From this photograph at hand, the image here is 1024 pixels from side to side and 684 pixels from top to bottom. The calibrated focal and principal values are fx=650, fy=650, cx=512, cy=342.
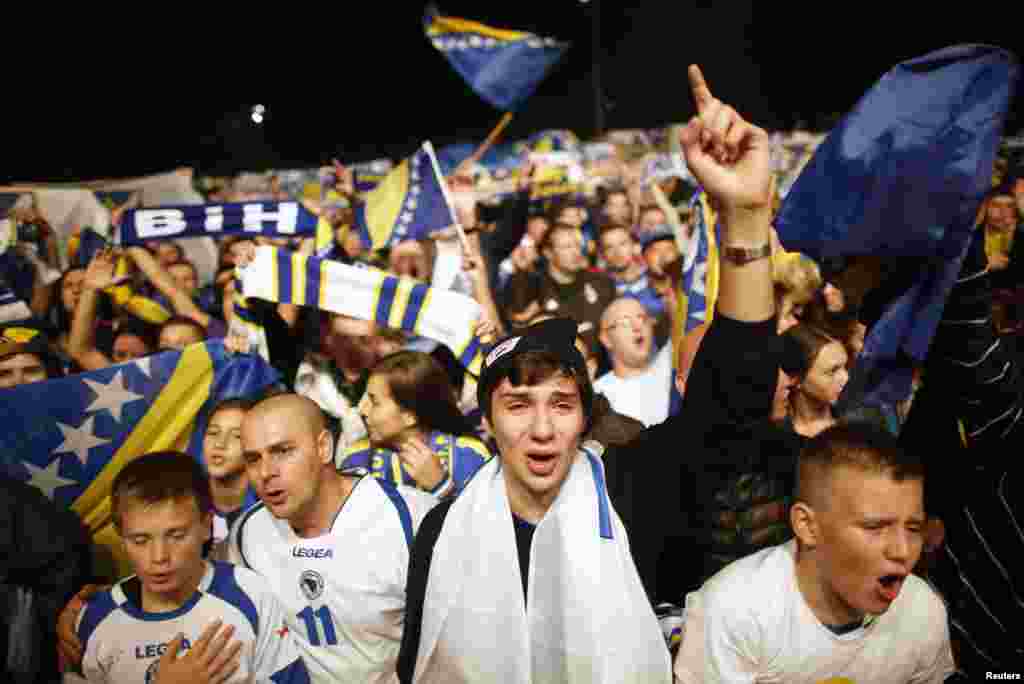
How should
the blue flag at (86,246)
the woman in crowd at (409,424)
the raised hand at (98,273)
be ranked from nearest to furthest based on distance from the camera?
the woman in crowd at (409,424) → the raised hand at (98,273) → the blue flag at (86,246)

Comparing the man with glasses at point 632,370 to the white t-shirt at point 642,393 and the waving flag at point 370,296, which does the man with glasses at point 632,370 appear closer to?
the white t-shirt at point 642,393

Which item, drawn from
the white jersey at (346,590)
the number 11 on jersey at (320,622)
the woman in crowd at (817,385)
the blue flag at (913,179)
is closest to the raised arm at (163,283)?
the white jersey at (346,590)

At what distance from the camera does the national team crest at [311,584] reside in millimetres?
2100

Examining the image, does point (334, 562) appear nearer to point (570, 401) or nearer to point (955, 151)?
point (570, 401)

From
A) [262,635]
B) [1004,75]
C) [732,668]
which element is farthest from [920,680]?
[262,635]

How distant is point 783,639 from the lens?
1623 mm

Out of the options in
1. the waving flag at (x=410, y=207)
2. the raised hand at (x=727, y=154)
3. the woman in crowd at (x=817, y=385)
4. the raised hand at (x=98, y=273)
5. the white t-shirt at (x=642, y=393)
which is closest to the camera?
the raised hand at (x=727, y=154)

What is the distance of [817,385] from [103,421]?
2.91 meters

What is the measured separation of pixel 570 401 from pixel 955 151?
1158 millimetres

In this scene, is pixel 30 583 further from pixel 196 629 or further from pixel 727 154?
pixel 727 154

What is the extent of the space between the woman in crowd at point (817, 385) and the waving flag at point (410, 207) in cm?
236

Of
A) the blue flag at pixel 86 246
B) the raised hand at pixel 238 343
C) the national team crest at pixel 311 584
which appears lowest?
the national team crest at pixel 311 584

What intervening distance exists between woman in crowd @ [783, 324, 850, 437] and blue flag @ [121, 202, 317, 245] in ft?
9.39

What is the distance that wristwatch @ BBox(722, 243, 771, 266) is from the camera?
4.81 ft
